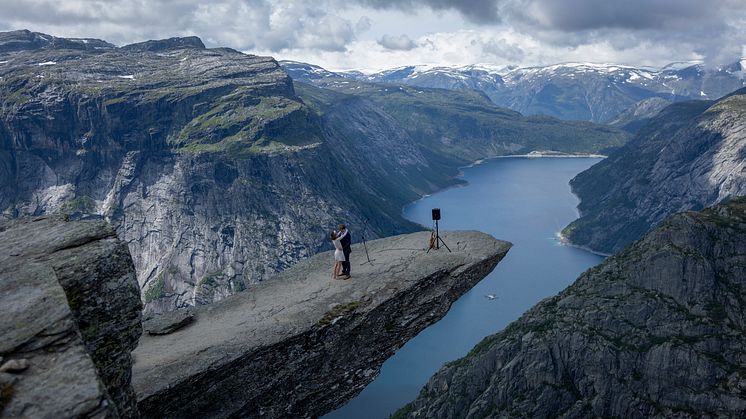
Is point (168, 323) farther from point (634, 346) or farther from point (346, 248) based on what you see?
point (634, 346)

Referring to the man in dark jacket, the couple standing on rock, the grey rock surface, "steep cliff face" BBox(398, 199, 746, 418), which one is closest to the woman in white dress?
the couple standing on rock

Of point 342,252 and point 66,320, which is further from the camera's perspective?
point 342,252

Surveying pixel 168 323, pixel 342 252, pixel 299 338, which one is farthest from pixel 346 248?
pixel 168 323

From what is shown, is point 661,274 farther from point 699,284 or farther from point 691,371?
point 691,371

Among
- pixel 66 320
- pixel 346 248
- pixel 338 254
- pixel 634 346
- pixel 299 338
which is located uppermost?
pixel 66 320

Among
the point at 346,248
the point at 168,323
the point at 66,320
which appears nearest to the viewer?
the point at 66,320

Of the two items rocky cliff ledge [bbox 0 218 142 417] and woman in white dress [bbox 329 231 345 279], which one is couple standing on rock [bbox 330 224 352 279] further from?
rocky cliff ledge [bbox 0 218 142 417]
